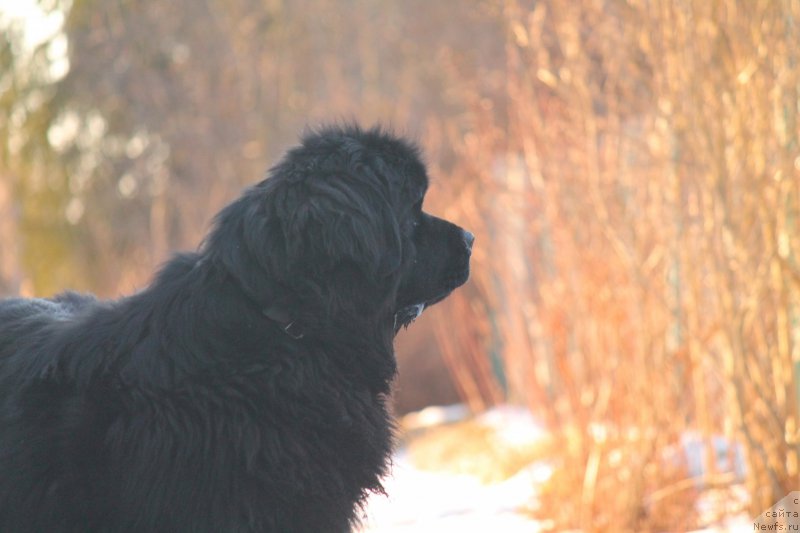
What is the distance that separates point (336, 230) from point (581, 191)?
9.82 feet

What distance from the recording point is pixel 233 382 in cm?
324

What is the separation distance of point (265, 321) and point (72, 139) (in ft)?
36.5

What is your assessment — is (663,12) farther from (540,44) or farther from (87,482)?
(87,482)

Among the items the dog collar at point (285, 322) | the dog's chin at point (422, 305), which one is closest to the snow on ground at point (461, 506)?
the dog's chin at point (422, 305)

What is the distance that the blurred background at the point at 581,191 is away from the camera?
4.58 metres

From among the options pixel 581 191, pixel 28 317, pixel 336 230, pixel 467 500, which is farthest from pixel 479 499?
pixel 336 230

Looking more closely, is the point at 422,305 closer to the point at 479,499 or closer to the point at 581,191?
the point at 581,191

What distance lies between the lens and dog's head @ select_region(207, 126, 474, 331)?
326cm

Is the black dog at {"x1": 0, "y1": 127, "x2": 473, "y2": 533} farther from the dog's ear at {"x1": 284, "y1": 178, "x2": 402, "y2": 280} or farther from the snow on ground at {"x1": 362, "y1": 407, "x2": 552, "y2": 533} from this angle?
the snow on ground at {"x1": 362, "y1": 407, "x2": 552, "y2": 533}

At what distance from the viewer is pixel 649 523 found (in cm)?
577

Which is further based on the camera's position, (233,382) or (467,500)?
(467,500)

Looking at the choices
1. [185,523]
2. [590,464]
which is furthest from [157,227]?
[185,523]

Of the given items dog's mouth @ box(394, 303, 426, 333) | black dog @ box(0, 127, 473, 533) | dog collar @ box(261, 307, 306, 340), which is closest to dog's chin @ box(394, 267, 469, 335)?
dog's mouth @ box(394, 303, 426, 333)

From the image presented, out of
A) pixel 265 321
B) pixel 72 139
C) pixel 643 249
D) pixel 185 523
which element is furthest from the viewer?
pixel 72 139
